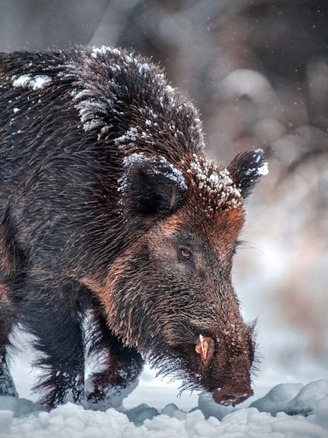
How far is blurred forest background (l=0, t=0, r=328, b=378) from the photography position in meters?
5.59

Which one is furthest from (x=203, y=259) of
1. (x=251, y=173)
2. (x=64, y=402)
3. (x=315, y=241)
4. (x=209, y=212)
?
(x=315, y=241)

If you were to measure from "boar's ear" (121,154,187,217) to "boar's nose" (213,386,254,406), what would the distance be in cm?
87

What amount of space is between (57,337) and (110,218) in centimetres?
63

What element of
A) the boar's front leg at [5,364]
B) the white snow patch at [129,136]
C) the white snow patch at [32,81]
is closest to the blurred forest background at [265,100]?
the white snow patch at [32,81]

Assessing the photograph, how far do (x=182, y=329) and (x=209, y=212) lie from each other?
538mm

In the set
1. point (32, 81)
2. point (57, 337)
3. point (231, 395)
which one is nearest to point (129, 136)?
point (32, 81)

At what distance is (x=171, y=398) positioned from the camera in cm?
509

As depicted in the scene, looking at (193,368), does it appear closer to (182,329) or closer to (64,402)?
(182,329)

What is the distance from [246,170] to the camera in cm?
477

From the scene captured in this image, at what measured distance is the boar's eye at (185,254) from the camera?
14.5ft

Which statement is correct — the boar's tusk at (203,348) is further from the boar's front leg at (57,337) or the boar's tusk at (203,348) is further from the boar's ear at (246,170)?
the boar's ear at (246,170)

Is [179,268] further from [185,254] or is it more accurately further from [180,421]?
[180,421]

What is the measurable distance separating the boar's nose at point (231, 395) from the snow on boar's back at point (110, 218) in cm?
11

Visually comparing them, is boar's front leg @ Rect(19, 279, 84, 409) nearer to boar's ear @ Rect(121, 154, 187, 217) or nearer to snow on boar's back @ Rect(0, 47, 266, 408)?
snow on boar's back @ Rect(0, 47, 266, 408)
